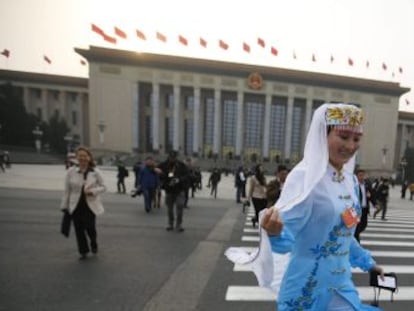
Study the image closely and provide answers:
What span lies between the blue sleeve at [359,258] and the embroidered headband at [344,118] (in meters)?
0.80

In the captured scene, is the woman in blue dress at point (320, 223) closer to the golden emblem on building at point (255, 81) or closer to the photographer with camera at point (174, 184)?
the photographer with camera at point (174, 184)

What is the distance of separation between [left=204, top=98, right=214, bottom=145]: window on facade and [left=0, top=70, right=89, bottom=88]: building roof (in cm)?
2883

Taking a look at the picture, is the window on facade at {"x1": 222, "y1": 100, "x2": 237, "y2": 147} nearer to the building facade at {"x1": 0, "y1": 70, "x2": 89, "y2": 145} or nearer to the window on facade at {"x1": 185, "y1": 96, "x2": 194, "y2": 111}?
the window on facade at {"x1": 185, "y1": 96, "x2": 194, "y2": 111}

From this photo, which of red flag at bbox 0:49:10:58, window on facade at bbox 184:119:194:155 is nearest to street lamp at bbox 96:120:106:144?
window on facade at bbox 184:119:194:155

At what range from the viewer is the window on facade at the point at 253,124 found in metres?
65.3

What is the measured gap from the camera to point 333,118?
5.60ft

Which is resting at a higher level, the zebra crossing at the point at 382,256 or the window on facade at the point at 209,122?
the window on facade at the point at 209,122

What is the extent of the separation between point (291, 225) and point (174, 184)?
20.2 ft

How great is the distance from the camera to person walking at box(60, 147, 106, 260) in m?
5.25

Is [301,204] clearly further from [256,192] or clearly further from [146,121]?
[146,121]

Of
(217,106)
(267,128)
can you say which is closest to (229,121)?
(217,106)

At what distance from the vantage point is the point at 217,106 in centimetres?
6125

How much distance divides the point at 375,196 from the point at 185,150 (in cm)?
5273

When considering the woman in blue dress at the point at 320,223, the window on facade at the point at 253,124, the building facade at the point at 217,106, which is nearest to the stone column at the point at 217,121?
the building facade at the point at 217,106
